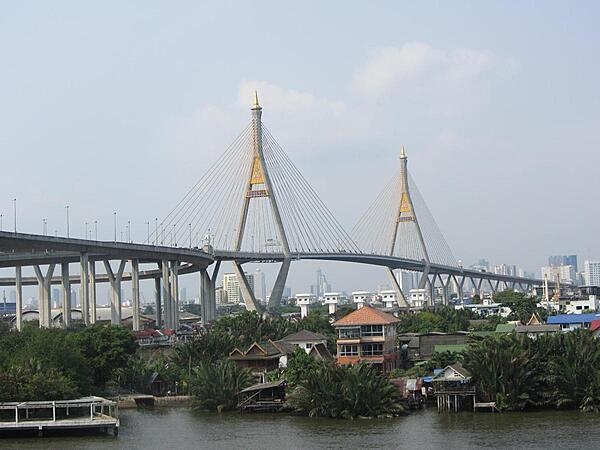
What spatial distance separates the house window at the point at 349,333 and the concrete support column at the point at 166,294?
28488 millimetres

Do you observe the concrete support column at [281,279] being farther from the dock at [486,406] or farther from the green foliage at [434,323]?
the dock at [486,406]

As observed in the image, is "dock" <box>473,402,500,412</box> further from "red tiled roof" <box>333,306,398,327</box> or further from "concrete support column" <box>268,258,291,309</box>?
"concrete support column" <box>268,258,291,309</box>

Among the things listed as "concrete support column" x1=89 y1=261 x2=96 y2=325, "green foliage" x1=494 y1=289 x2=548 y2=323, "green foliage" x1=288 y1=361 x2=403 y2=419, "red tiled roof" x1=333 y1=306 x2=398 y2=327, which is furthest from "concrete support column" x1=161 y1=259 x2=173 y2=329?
"green foliage" x1=288 y1=361 x2=403 y2=419

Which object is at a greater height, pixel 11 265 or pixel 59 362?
pixel 11 265

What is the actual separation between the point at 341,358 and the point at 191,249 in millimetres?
30353

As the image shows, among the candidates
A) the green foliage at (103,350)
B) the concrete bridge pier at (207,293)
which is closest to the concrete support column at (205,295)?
the concrete bridge pier at (207,293)

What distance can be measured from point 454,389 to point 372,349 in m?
7.63

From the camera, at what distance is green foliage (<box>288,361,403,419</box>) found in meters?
30.5

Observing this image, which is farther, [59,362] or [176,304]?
[176,304]

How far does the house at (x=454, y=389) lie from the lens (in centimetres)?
3203

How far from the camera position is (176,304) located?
69.2 m

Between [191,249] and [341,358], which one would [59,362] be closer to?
[341,358]

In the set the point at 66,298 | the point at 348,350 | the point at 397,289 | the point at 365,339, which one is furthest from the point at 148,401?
the point at 397,289

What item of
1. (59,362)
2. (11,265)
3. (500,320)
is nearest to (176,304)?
(11,265)
